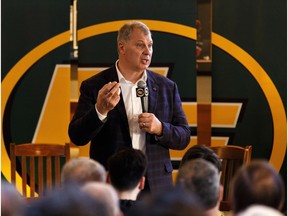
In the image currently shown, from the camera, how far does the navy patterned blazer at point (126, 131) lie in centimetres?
412

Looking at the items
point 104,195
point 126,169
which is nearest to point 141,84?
point 126,169

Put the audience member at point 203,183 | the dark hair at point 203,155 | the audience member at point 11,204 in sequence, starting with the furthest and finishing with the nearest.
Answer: the dark hair at point 203,155, the audience member at point 203,183, the audience member at point 11,204

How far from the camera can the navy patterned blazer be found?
4.12 metres

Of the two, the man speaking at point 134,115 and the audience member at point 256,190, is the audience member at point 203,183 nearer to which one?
the audience member at point 256,190

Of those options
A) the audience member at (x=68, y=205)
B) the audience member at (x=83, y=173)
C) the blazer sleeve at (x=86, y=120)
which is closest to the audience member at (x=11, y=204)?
the audience member at (x=68, y=205)

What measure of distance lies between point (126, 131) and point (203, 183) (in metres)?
1.35

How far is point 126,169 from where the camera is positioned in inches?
130

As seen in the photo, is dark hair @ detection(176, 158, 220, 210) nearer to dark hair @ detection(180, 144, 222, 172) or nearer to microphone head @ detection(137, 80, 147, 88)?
dark hair @ detection(180, 144, 222, 172)

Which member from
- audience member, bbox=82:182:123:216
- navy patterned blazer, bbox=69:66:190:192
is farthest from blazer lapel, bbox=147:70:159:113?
audience member, bbox=82:182:123:216

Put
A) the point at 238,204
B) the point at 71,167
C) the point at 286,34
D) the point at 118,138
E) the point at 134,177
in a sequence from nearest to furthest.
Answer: the point at 238,204 < the point at 71,167 < the point at 134,177 < the point at 118,138 < the point at 286,34

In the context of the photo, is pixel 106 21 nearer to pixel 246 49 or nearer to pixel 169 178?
pixel 246 49

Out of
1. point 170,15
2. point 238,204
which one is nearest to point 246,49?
point 170,15

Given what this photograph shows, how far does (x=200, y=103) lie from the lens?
6047mm

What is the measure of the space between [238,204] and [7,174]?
414cm
